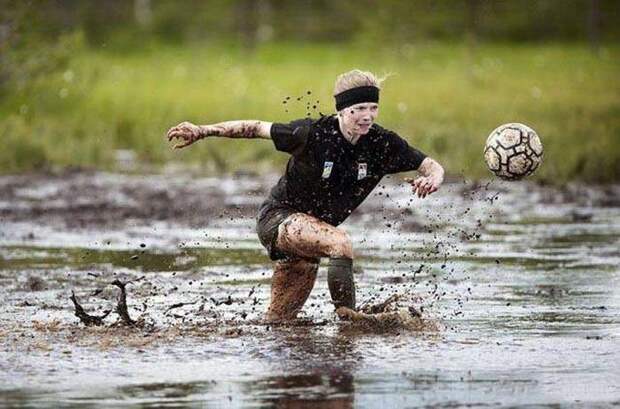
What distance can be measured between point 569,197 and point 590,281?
24.4ft

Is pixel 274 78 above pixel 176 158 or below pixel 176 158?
above

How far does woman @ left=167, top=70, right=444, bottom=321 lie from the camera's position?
11.3m

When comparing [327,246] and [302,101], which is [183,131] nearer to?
[327,246]

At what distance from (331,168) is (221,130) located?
0.80 meters

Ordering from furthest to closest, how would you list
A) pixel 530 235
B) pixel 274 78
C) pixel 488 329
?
pixel 274 78 → pixel 530 235 → pixel 488 329

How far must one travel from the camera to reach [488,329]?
1160 centimetres

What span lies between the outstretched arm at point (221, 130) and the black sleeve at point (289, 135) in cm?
6

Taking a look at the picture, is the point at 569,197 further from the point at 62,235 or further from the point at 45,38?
the point at 45,38

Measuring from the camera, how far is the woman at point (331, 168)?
11.3 metres

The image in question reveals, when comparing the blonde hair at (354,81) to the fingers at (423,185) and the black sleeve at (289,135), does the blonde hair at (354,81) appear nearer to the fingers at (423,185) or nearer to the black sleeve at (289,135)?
the black sleeve at (289,135)

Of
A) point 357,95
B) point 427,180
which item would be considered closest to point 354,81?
point 357,95

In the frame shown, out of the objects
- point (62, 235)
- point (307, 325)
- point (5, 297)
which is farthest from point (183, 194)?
point (307, 325)

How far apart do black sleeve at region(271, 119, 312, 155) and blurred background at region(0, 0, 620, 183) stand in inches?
11.1

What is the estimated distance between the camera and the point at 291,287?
12016 millimetres
